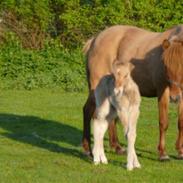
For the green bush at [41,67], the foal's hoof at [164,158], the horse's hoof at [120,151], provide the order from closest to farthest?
the foal's hoof at [164,158]
the horse's hoof at [120,151]
the green bush at [41,67]

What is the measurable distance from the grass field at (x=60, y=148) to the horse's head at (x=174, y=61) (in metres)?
1.14

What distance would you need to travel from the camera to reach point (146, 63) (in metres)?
11.0

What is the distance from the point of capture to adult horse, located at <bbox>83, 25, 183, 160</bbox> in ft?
31.9

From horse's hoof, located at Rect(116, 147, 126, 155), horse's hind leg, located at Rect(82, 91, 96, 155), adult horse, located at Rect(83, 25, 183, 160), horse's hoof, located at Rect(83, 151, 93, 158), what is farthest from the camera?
horse's hind leg, located at Rect(82, 91, 96, 155)

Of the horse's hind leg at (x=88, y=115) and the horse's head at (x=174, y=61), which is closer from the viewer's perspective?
the horse's head at (x=174, y=61)

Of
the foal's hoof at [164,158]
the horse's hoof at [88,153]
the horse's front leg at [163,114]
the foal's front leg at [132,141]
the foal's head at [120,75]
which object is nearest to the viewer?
the foal's head at [120,75]

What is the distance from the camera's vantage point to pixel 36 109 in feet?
54.5

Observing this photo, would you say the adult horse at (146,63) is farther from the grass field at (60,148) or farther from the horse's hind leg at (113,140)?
the grass field at (60,148)

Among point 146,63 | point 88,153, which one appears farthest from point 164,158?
point 146,63

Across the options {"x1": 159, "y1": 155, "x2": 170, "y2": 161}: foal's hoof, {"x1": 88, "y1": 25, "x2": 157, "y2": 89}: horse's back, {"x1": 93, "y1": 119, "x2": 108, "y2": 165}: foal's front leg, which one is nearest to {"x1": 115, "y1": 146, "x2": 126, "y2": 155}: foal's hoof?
{"x1": 159, "y1": 155, "x2": 170, "y2": 161}: foal's hoof

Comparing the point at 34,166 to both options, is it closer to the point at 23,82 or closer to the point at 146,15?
the point at 23,82

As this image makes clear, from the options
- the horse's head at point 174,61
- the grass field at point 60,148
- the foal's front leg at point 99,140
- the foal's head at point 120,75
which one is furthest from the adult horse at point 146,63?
the foal's front leg at point 99,140

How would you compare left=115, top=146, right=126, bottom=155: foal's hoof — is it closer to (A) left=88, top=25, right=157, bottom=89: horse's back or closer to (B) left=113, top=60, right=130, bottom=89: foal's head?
(A) left=88, top=25, right=157, bottom=89: horse's back

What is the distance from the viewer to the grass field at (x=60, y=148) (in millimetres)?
8766
